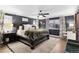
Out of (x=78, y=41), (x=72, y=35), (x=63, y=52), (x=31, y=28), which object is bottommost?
(x=63, y=52)

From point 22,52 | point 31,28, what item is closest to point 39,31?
point 31,28

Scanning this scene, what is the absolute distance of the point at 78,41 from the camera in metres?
2.13

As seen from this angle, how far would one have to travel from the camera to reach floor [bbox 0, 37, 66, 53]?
2.10 m

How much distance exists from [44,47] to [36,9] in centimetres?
92

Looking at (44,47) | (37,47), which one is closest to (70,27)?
(44,47)

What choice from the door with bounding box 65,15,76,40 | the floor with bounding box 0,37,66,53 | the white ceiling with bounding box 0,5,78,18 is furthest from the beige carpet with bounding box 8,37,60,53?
the white ceiling with bounding box 0,5,78,18

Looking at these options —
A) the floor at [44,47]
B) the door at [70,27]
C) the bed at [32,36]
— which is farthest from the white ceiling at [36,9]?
the floor at [44,47]

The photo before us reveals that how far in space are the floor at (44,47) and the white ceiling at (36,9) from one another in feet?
2.14

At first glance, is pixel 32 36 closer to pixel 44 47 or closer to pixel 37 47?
pixel 37 47

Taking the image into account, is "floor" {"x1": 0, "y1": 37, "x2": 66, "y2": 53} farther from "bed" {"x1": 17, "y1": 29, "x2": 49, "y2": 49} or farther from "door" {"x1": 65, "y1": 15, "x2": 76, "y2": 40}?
"door" {"x1": 65, "y1": 15, "x2": 76, "y2": 40}

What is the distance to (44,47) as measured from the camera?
2154mm

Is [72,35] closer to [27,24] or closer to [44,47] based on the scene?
[44,47]
